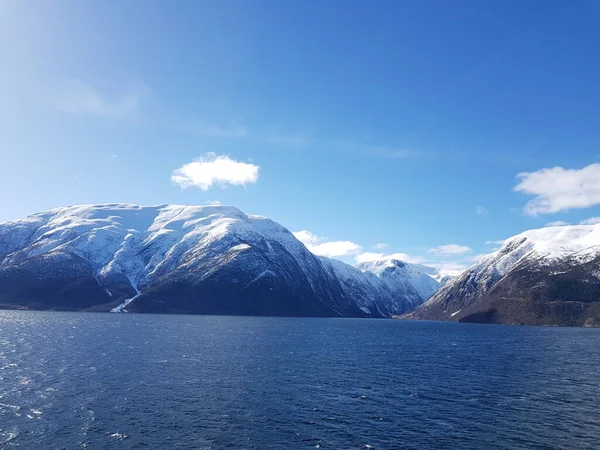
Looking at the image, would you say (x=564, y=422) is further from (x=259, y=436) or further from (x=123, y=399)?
(x=123, y=399)

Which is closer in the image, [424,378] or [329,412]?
[329,412]

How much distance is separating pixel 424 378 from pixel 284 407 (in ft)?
134

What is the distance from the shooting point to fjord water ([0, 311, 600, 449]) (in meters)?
54.3

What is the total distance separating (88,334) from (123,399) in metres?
110

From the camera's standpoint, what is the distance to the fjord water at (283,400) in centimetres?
5428

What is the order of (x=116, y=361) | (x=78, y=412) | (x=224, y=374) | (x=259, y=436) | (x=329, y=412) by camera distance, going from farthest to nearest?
(x=116, y=361) → (x=224, y=374) → (x=329, y=412) → (x=78, y=412) → (x=259, y=436)

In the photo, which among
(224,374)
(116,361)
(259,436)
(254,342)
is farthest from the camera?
(254,342)

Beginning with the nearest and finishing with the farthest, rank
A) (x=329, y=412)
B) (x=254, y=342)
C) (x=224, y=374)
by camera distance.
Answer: (x=329, y=412), (x=224, y=374), (x=254, y=342)

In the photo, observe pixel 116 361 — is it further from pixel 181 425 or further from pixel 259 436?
pixel 259 436

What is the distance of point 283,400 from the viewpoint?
7319 centimetres

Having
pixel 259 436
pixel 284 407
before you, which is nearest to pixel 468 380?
pixel 284 407

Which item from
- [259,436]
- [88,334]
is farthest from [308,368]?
[88,334]

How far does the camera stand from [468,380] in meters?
95.5

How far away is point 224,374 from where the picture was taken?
303ft
